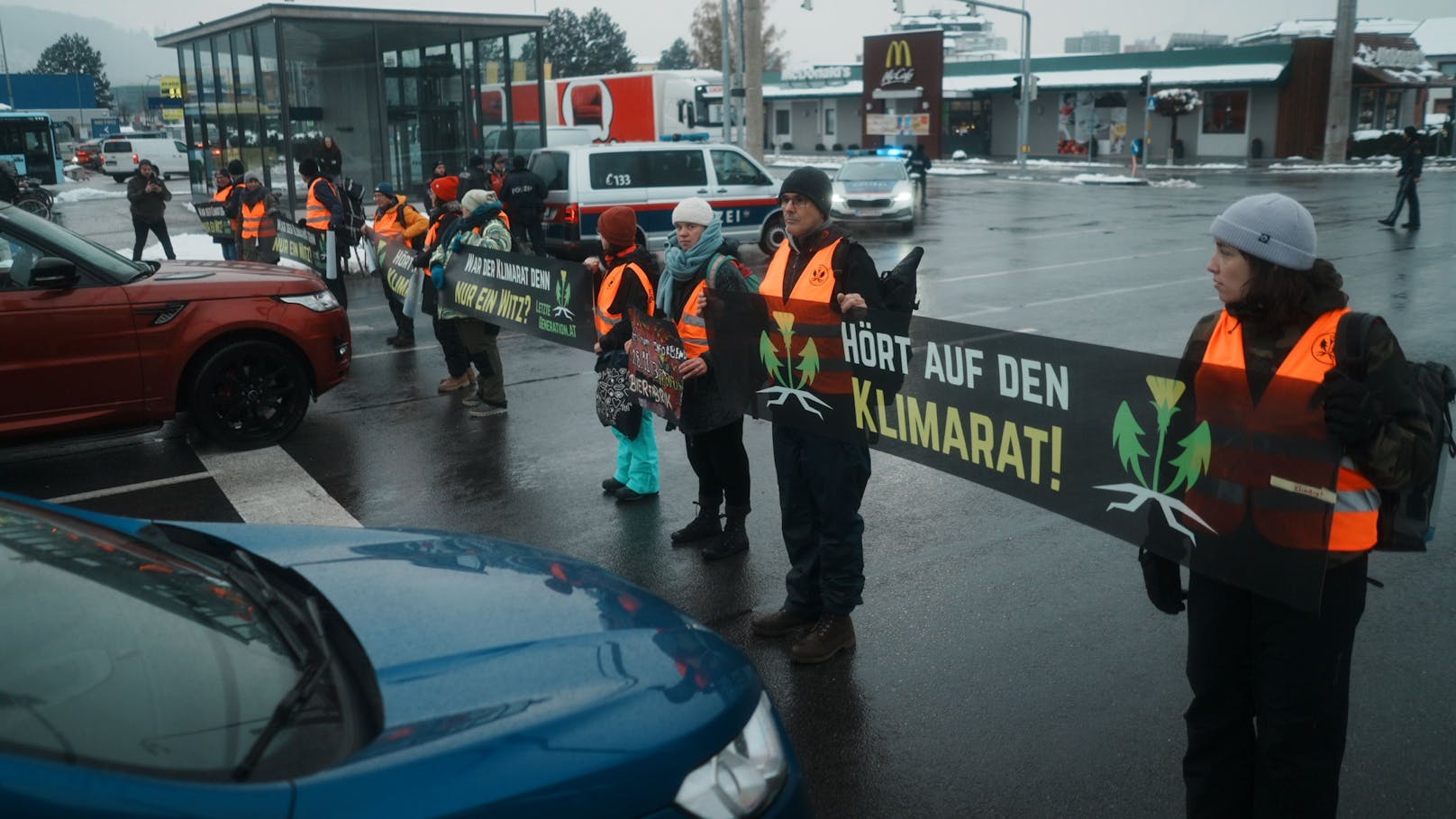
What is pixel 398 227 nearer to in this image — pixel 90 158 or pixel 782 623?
pixel 782 623

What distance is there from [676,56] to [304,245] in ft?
441

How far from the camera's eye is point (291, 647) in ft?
8.04

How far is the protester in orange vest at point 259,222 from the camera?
14.2 m

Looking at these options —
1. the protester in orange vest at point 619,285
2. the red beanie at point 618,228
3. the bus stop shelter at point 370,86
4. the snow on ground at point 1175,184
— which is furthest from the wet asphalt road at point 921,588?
Answer: the snow on ground at point 1175,184

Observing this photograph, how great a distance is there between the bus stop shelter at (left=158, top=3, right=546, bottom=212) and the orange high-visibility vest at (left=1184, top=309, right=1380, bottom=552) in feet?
72.5

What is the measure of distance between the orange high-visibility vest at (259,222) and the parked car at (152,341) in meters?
5.93

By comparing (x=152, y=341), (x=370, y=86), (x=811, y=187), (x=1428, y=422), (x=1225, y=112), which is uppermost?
(x=1225, y=112)

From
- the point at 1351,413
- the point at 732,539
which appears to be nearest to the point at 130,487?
the point at 732,539

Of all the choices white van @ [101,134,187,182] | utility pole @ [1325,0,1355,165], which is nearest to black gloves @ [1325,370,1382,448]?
utility pole @ [1325,0,1355,165]

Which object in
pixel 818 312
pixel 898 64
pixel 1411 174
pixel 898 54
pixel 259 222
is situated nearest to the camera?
pixel 818 312

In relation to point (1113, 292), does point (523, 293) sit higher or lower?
higher

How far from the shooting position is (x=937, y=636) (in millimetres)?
4949

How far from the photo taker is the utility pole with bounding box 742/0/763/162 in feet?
99.8

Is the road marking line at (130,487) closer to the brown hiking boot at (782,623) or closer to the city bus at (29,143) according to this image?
the brown hiking boot at (782,623)
